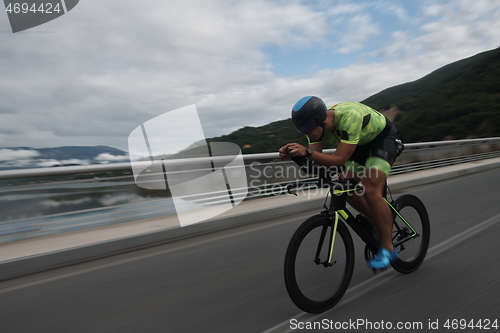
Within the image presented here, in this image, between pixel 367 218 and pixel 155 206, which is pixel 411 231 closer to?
pixel 367 218

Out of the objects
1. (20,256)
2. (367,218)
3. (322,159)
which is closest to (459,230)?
(367,218)

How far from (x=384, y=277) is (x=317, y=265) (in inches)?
41.2

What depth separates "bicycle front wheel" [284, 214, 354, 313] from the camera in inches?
117

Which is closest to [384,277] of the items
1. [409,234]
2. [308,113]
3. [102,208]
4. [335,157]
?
[409,234]

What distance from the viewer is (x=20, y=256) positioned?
15.5ft

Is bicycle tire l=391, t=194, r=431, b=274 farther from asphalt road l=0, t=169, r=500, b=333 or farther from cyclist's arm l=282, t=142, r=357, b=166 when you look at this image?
cyclist's arm l=282, t=142, r=357, b=166

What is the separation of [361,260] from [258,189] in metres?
4.22

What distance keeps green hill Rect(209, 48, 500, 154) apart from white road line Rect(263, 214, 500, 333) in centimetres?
1635

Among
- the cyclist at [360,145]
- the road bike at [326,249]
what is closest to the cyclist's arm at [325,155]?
the cyclist at [360,145]

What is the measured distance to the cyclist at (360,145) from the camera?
3068 mm

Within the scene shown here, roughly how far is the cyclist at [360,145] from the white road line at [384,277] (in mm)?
242

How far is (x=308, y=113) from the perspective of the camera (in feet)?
9.96

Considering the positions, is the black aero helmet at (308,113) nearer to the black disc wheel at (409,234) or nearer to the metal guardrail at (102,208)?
the metal guardrail at (102,208)

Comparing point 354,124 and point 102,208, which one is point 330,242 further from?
point 102,208
